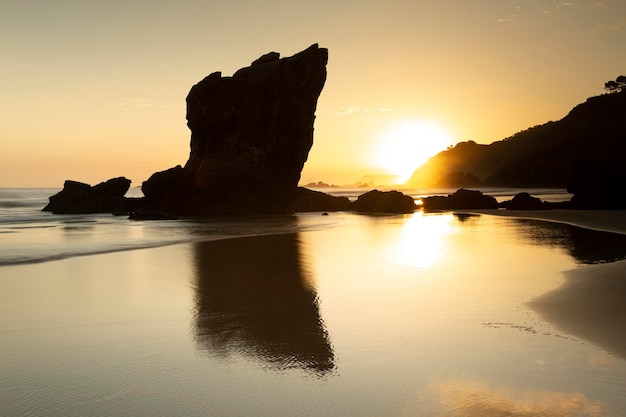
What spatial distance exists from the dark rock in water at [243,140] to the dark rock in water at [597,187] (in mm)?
29439

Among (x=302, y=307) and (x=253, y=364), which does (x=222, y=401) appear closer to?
(x=253, y=364)

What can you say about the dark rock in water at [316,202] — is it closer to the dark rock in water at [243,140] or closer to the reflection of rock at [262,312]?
the dark rock in water at [243,140]

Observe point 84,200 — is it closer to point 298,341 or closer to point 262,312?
point 262,312

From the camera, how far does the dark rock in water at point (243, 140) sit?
173 ft

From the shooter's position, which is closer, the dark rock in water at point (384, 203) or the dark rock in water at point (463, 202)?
the dark rock in water at point (463, 202)

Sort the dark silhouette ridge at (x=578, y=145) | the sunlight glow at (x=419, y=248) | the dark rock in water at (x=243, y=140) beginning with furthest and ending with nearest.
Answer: the dark silhouette ridge at (x=578, y=145) < the dark rock in water at (x=243, y=140) < the sunlight glow at (x=419, y=248)

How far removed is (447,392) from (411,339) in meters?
2.42

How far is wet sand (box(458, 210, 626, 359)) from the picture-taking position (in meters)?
9.08

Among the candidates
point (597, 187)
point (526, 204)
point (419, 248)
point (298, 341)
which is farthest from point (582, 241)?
point (526, 204)

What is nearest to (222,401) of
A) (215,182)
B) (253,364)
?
(253,364)

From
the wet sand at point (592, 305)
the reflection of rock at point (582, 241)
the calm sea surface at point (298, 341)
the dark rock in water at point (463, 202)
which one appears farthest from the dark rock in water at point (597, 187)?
the wet sand at point (592, 305)

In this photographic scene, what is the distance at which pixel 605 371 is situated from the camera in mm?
7242

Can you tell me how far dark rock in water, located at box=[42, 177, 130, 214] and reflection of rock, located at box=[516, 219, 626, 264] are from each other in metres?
44.2

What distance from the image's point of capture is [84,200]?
2327 inches
